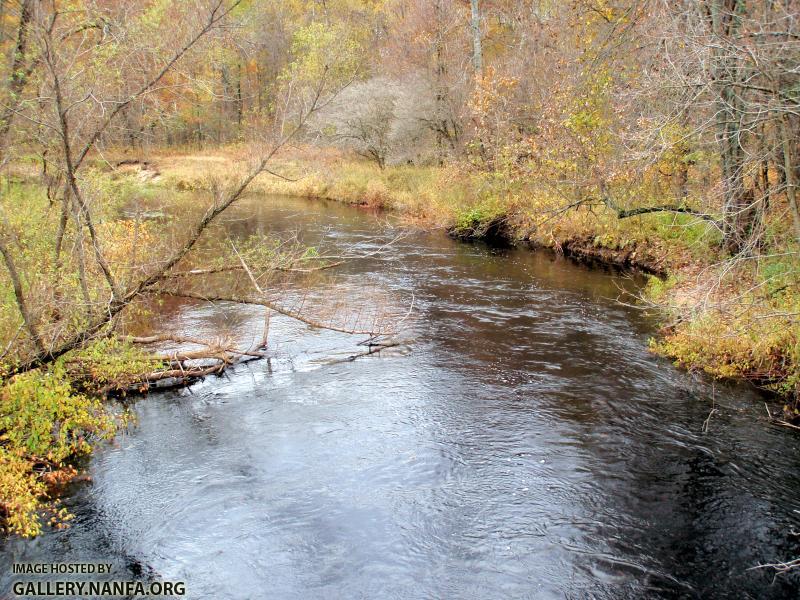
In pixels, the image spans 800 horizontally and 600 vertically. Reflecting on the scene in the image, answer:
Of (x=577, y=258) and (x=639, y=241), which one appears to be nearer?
(x=639, y=241)

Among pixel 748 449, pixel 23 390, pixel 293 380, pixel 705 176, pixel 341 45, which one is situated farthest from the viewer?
pixel 705 176

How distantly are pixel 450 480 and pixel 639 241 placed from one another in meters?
13.4

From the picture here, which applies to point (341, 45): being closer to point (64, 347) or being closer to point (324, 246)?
point (64, 347)

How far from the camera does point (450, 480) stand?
7992mm

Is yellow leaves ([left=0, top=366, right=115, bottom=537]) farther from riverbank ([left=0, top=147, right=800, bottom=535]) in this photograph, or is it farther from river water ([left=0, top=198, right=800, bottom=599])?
river water ([left=0, top=198, right=800, bottom=599])

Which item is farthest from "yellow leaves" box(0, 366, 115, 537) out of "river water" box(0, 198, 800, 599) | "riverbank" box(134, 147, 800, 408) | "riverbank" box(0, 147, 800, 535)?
"riverbank" box(134, 147, 800, 408)

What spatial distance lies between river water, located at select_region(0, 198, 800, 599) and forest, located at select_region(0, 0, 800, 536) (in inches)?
33.2

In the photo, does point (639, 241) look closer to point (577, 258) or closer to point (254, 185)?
point (577, 258)

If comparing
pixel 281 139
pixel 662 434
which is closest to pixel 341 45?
pixel 281 139

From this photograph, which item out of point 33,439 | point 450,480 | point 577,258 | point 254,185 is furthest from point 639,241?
point 33,439

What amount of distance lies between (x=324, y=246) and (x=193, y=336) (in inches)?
354

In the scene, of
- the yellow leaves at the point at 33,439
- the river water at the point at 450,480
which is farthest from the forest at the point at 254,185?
the river water at the point at 450,480

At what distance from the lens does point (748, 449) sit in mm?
8445

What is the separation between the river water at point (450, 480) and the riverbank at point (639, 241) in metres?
0.85
